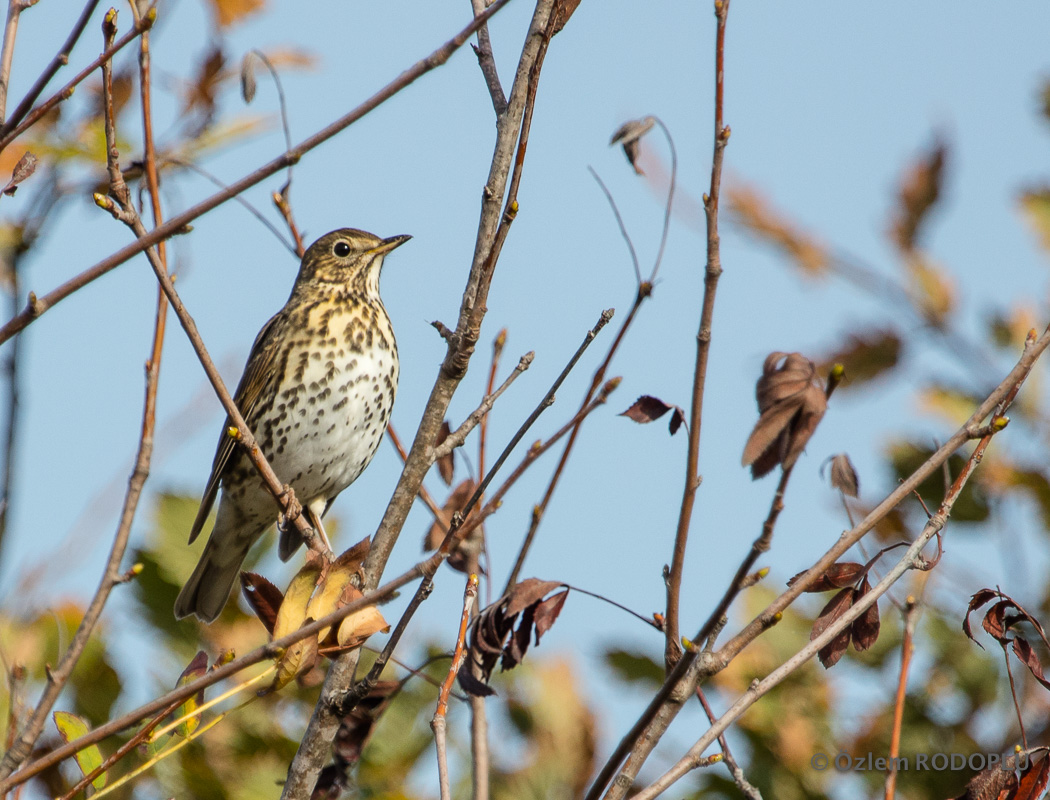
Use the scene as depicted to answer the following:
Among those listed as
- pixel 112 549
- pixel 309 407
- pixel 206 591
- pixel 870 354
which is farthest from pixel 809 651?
pixel 309 407

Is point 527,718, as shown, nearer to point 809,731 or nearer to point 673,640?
point 809,731

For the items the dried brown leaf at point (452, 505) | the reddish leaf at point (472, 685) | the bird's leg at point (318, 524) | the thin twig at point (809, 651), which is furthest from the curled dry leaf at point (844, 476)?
the bird's leg at point (318, 524)

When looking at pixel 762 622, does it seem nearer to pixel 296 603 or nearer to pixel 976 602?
pixel 976 602

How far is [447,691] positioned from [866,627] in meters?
0.88

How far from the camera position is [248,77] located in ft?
11.6

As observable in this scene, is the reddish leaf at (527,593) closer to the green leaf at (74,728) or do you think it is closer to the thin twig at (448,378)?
the thin twig at (448,378)

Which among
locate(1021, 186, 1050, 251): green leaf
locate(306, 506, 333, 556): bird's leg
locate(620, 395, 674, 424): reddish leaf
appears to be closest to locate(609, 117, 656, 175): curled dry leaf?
locate(620, 395, 674, 424): reddish leaf

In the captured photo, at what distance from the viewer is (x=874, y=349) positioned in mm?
4305

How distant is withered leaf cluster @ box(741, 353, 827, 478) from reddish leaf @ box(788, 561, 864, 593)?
0.28m

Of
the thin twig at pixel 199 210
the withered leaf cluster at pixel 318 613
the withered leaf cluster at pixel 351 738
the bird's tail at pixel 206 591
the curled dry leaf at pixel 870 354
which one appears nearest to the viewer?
the thin twig at pixel 199 210

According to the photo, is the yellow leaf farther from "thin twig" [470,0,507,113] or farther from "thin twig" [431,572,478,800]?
"thin twig" [470,0,507,113]

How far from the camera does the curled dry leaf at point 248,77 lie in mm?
3457

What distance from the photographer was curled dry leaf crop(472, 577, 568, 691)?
2570 millimetres

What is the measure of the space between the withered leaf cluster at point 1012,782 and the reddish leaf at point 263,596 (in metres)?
1.43
